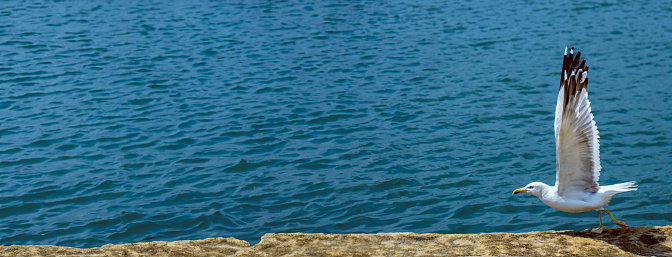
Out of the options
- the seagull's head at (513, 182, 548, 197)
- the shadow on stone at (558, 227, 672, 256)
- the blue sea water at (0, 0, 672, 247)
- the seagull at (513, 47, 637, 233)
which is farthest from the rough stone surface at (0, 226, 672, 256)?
the blue sea water at (0, 0, 672, 247)

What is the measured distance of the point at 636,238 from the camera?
6.59 meters

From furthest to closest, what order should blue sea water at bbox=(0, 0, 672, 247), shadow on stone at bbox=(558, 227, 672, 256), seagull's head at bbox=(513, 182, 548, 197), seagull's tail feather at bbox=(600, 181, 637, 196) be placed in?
1. blue sea water at bbox=(0, 0, 672, 247)
2. seagull's head at bbox=(513, 182, 548, 197)
3. seagull's tail feather at bbox=(600, 181, 637, 196)
4. shadow on stone at bbox=(558, 227, 672, 256)

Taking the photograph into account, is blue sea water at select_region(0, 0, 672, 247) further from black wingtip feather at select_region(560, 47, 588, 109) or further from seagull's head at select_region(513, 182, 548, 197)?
black wingtip feather at select_region(560, 47, 588, 109)

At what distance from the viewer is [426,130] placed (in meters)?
12.3

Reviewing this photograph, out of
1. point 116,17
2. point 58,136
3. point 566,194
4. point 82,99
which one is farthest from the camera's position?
point 116,17

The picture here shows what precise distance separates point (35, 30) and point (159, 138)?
9494 mm

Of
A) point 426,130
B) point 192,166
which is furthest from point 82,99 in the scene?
point 426,130

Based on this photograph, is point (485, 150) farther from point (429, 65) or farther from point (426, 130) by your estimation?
point (429, 65)

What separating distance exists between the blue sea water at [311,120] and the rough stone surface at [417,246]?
1734 mm

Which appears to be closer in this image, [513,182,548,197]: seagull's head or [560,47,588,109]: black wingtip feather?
[560,47,588,109]: black wingtip feather

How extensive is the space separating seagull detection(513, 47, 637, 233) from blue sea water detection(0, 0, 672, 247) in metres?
2.11

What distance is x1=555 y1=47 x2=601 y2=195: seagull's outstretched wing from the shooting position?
21.2 ft

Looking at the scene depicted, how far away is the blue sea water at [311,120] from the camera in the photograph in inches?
367

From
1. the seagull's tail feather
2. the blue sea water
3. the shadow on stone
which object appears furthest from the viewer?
the blue sea water
